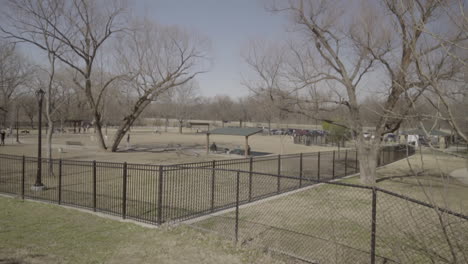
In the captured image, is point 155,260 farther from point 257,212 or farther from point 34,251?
point 257,212

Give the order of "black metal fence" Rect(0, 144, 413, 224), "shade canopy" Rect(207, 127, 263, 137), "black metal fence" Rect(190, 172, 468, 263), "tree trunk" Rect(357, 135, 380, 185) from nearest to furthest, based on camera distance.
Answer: "black metal fence" Rect(190, 172, 468, 263) < "black metal fence" Rect(0, 144, 413, 224) < "tree trunk" Rect(357, 135, 380, 185) < "shade canopy" Rect(207, 127, 263, 137)

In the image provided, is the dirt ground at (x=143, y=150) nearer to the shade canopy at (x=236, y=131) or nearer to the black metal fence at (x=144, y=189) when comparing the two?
the shade canopy at (x=236, y=131)

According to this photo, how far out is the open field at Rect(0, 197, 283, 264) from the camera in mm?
5620

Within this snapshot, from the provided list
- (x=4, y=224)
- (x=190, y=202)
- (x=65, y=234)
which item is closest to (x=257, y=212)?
(x=190, y=202)

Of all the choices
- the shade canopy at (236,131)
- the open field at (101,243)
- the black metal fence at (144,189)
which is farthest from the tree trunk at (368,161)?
the shade canopy at (236,131)

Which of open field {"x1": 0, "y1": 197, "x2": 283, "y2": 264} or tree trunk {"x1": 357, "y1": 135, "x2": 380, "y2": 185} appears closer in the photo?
open field {"x1": 0, "y1": 197, "x2": 283, "y2": 264}

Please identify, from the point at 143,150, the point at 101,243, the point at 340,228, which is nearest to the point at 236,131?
the point at 143,150

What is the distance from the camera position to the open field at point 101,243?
18.4 feet

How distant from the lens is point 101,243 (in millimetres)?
6301

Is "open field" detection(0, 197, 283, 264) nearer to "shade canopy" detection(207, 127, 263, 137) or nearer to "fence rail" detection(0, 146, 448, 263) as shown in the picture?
"fence rail" detection(0, 146, 448, 263)

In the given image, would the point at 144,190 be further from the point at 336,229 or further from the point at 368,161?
the point at 368,161

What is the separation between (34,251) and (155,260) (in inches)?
84.8

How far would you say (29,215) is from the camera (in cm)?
819

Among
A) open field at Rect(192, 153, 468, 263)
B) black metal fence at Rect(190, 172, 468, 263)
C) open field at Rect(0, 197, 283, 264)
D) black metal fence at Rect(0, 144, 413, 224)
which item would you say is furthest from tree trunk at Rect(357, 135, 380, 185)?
open field at Rect(0, 197, 283, 264)
